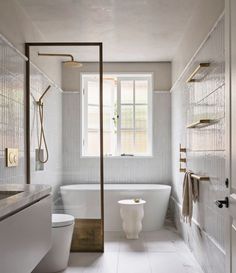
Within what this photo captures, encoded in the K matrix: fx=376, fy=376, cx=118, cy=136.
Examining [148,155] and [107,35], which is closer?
[107,35]

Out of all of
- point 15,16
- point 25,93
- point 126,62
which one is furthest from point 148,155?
point 15,16

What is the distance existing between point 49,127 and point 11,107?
1236mm

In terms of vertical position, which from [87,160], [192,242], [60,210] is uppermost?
[87,160]

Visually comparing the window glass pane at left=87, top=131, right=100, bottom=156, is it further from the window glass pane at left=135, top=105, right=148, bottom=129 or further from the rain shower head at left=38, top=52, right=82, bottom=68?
the window glass pane at left=135, top=105, right=148, bottom=129

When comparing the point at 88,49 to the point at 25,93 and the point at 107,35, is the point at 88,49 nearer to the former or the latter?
the point at 107,35

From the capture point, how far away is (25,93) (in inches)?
155

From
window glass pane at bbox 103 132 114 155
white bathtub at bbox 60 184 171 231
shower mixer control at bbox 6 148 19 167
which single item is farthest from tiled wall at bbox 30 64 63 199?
window glass pane at bbox 103 132 114 155

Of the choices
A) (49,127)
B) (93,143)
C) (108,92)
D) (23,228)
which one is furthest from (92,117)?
(23,228)

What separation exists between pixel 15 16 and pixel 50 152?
65.2 inches

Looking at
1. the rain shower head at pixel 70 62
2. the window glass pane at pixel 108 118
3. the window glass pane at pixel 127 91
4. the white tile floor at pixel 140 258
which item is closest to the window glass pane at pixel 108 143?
the window glass pane at pixel 108 118

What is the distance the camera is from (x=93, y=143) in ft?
→ 15.7

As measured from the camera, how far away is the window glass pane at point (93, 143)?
4543mm

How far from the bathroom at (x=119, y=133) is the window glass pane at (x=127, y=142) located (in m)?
0.02

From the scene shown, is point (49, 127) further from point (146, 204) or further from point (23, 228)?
point (23, 228)
